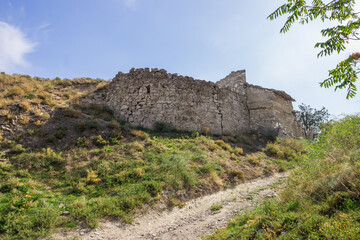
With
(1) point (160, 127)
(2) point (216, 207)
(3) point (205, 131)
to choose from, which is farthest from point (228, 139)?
(2) point (216, 207)

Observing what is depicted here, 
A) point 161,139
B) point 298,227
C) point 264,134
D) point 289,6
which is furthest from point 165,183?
point 264,134

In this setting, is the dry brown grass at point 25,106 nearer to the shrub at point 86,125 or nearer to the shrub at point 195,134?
the shrub at point 86,125

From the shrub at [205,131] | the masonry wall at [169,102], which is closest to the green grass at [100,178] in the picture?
the shrub at [205,131]

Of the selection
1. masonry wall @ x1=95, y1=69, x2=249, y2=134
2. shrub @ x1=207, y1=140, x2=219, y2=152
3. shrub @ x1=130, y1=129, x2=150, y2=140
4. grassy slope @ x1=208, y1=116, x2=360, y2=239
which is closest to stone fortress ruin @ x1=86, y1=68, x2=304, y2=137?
masonry wall @ x1=95, y1=69, x2=249, y2=134

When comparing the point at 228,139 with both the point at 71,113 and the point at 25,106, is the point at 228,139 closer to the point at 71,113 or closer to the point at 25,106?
the point at 71,113

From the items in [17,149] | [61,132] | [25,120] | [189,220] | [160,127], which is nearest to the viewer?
[189,220]

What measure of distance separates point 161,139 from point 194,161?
2.45 m

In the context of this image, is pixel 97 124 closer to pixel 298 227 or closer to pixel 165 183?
pixel 165 183

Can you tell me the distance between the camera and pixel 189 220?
21.6 ft

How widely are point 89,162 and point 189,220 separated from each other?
14.9 feet

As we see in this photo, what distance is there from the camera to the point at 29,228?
5.19 m

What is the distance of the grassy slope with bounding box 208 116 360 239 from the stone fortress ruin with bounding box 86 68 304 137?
25.2 ft

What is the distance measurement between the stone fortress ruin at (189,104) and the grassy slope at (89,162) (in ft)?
3.32

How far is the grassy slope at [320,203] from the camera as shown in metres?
3.76
